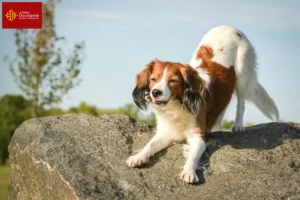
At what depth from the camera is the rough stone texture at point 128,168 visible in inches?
224

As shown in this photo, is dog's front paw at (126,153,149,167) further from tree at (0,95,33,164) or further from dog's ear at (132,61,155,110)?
tree at (0,95,33,164)

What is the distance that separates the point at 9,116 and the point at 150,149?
908 cm

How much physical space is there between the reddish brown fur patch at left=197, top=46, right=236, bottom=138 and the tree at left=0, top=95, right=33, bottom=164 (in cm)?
774

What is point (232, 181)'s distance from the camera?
19.1ft

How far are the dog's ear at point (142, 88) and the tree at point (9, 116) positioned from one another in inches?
324

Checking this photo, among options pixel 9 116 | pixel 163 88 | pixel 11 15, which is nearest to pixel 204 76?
pixel 163 88

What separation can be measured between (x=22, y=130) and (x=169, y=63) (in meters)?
2.29

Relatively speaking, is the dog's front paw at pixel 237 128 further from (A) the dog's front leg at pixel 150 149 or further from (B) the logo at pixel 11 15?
(B) the logo at pixel 11 15

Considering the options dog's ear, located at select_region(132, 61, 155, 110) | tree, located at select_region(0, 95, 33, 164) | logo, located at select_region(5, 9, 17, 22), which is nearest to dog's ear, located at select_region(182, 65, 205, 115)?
dog's ear, located at select_region(132, 61, 155, 110)

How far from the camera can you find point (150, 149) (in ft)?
20.0

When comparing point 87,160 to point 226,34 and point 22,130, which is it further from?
point 226,34

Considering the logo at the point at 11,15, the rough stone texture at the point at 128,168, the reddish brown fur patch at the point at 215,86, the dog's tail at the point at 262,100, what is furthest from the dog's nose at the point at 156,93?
the logo at the point at 11,15

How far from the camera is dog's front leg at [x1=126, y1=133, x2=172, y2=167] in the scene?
19.6 feet

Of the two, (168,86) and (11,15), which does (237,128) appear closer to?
(168,86)
